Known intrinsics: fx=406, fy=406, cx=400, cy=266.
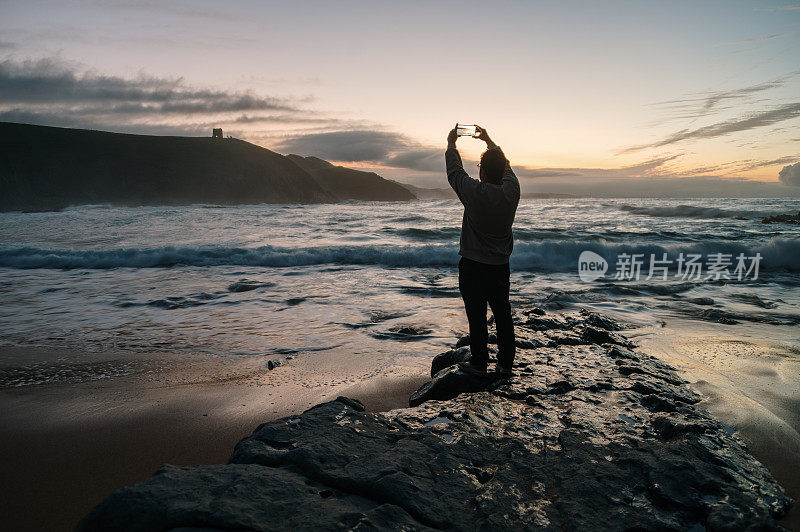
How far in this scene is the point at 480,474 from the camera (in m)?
2.09

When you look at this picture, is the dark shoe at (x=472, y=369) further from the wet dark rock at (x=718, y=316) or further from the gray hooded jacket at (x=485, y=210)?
the wet dark rock at (x=718, y=316)

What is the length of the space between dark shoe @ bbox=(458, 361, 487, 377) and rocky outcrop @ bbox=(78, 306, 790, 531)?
0.28m

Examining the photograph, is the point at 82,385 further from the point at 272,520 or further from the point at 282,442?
the point at 272,520

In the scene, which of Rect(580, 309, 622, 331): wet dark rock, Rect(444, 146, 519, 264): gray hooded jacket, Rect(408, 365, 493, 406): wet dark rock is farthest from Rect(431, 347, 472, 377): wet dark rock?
Rect(580, 309, 622, 331): wet dark rock

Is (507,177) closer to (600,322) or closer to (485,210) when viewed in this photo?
(485,210)

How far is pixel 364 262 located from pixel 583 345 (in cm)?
933

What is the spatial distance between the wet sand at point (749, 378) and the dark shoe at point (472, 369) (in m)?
1.82

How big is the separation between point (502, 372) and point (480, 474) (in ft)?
5.06

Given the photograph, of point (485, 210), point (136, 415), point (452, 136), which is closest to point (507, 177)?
point (485, 210)

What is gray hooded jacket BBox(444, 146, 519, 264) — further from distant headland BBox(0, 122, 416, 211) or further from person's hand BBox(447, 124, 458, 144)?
distant headland BBox(0, 122, 416, 211)

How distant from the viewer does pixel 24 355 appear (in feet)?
15.9

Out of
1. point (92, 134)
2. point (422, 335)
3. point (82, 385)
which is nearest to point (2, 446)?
point (82, 385)

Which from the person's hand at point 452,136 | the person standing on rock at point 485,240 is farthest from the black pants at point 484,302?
the person's hand at point 452,136

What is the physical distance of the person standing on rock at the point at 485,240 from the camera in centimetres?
323
